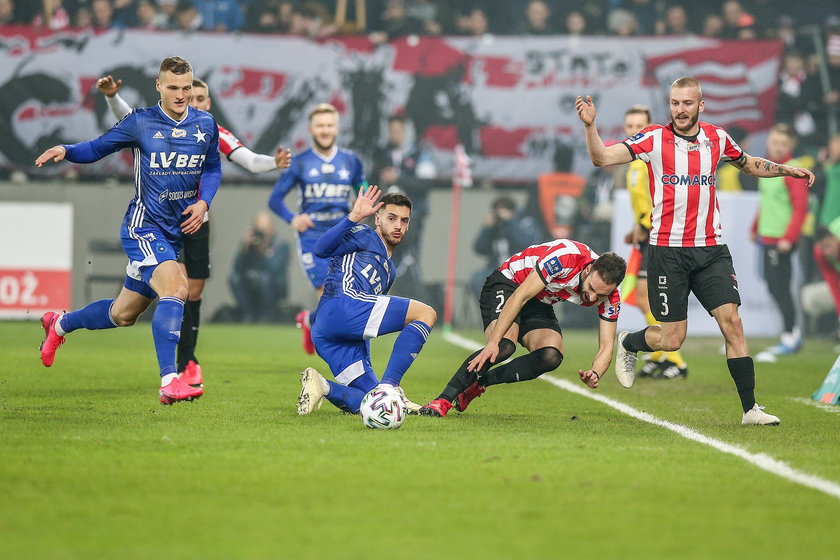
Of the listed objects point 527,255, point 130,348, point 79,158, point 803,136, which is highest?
point 803,136

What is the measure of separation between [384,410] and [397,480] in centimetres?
146

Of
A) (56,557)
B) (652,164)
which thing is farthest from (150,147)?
(56,557)

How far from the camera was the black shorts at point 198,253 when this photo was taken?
888cm

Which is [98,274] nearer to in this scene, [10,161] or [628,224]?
[10,161]

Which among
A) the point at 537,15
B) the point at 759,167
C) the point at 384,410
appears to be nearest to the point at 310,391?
the point at 384,410

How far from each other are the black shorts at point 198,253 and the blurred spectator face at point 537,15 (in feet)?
31.2

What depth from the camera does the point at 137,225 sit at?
7.89 m

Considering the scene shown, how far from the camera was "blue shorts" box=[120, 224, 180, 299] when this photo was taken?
25.6ft

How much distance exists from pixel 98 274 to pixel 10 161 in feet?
6.18

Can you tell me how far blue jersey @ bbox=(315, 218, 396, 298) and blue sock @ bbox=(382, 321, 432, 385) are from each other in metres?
0.43

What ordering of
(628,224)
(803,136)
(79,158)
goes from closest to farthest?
(79,158), (628,224), (803,136)

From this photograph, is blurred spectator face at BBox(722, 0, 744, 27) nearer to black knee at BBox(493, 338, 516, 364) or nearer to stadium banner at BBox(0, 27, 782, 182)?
stadium banner at BBox(0, 27, 782, 182)

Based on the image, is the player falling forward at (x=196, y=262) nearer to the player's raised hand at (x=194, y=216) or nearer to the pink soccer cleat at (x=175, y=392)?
the player's raised hand at (x=194, y=216)

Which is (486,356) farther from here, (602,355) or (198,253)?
(198,253)
